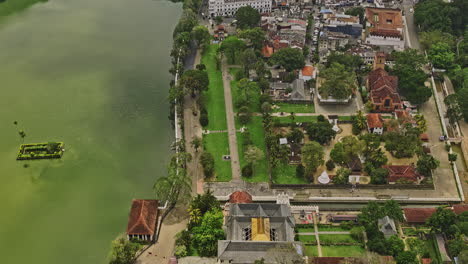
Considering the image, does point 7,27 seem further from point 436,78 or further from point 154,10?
point 436,78

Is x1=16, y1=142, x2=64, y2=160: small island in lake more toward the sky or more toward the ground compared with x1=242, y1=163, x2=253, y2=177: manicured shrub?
more toward the sky

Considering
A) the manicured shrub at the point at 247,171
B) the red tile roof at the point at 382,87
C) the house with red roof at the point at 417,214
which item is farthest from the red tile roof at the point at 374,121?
the manicured shrub at the point at 247,171

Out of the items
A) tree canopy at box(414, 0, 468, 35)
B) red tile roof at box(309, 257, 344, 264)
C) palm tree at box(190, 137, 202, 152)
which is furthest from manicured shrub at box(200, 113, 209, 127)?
tree canopy at box(414, 0, 468, 35)

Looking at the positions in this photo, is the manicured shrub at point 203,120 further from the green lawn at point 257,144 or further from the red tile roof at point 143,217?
the red tile roof at point 143,217

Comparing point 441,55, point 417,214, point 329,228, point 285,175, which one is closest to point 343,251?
point 329,228

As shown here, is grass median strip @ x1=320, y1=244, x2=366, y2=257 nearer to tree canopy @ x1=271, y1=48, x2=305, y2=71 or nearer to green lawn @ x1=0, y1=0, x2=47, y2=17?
tree canopy @ x1=271, y1=48, x2=305, y2=71

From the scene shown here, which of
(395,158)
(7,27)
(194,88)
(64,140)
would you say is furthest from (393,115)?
(7,27)
